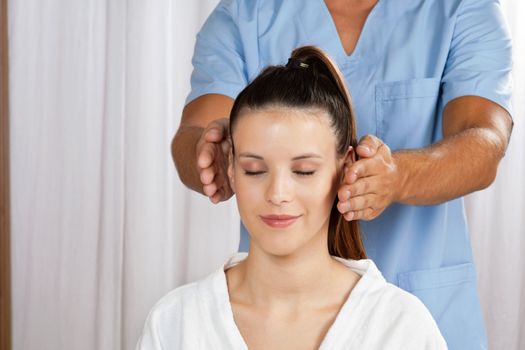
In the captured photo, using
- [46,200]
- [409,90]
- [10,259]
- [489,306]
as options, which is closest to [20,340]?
[10,259]

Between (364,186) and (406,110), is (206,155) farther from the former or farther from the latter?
(406,110)

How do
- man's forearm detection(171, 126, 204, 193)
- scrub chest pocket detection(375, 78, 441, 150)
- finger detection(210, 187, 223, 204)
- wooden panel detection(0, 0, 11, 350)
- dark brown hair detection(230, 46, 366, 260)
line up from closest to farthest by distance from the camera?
dark brown hair detection(230, 46, 366, 260)
finger detection(210, 187, 223, 204)
man's forearm detection(171, 126, 204, 193)
scrub chest pocket detection(375, 78, 441, 150)
wooden panel detection(0, 0, 11, 350)

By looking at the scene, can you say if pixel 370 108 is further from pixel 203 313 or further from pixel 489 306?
pixel 489 306

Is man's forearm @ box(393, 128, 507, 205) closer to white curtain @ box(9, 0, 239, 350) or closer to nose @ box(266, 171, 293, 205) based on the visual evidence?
nose @ box(266, 171, 293, 205)

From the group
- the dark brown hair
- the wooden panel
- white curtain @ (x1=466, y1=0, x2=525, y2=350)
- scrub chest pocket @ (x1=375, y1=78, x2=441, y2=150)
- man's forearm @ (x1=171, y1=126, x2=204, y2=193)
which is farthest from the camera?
the wooden panel

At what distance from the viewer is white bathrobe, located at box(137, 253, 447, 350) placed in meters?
1.56

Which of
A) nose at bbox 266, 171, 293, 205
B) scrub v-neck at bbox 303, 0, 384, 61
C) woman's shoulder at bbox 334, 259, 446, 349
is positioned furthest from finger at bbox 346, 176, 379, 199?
scrub v-neck at bbox 303, 0, 384, 61

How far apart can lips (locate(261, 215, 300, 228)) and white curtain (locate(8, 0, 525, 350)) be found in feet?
4.28

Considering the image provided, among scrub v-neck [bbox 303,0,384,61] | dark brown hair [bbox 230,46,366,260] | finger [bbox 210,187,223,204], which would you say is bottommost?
finger [bbox 210,187,223,204]

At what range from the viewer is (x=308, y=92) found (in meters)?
1.60

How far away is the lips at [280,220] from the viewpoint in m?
1.53

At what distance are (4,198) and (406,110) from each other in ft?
5.26

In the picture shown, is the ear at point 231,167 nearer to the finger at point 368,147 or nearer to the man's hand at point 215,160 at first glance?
the man's hand at point 215,160

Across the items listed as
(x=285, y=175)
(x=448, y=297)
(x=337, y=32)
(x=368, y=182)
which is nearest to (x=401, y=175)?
(x=368, y=182)
